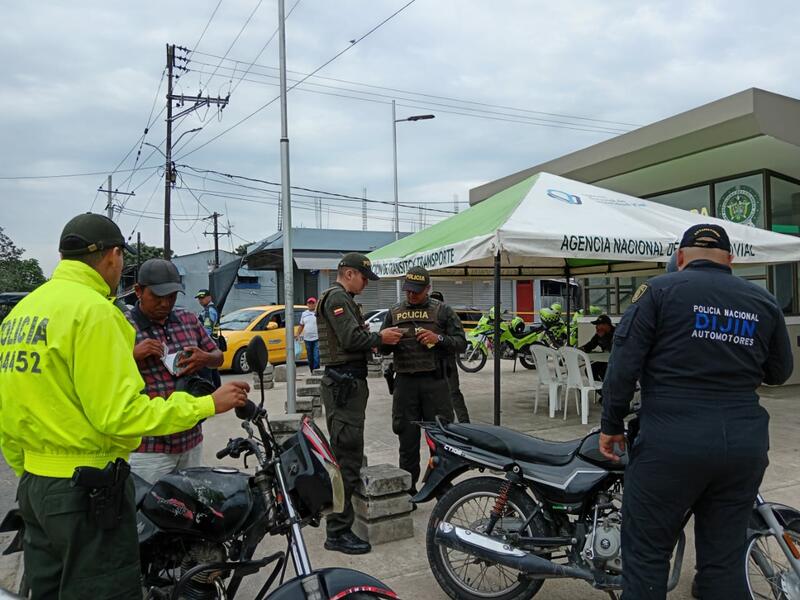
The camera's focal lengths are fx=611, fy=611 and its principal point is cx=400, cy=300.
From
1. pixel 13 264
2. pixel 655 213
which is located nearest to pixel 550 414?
pixel 655 213

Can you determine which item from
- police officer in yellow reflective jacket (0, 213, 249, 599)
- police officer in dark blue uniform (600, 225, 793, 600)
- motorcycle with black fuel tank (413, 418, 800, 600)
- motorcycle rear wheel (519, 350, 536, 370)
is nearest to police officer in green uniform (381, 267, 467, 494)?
motorcycle with black fuel tank (413, 418, 800, 600)

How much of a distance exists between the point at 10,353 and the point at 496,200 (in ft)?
21.0

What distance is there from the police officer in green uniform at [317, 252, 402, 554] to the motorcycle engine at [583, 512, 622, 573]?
153 cm

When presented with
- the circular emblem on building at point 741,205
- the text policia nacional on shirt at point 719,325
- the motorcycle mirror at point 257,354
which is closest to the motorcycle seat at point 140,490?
the motorcycle mirror at point 257,354

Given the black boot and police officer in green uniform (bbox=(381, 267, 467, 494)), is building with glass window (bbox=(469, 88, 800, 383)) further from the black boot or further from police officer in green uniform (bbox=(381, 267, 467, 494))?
the black boot

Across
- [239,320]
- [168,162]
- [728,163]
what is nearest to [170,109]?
[168,162]

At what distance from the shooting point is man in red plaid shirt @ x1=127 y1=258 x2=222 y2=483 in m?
3.03

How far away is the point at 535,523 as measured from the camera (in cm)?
317

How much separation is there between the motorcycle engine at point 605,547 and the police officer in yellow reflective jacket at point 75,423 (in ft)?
6.58

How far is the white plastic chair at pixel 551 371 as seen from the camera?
7965 mm

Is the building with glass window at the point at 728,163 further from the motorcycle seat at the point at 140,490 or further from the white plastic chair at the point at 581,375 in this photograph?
the motorcycle seat at the point at 140,490

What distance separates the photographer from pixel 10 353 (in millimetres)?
1859

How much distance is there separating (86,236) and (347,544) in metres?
2.67

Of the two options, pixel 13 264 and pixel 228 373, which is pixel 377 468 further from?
pixel 13 264
